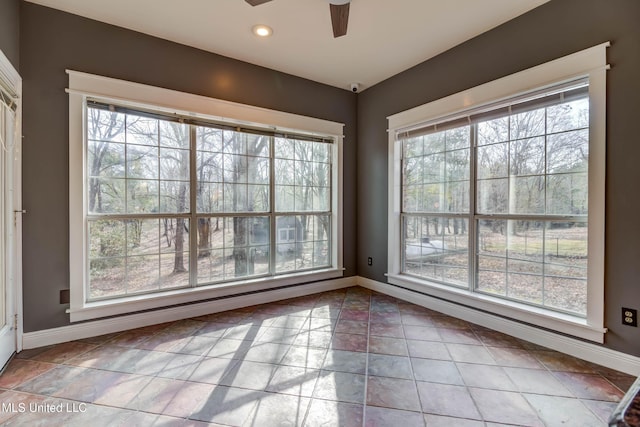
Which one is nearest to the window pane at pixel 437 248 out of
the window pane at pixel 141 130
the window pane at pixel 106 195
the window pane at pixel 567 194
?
the window pane at pixel 567 194

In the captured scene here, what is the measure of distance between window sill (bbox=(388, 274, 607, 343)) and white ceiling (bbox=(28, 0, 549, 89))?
245cm

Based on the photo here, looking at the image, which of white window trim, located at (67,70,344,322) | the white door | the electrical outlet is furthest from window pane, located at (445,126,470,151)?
the white door

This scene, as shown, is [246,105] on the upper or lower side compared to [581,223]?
upper

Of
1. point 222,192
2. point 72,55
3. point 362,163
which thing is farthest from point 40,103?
point 362,163

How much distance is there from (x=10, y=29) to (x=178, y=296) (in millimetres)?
2421

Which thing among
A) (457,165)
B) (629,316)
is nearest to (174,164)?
(457,165)

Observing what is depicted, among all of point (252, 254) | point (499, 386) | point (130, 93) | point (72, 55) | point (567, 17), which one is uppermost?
point (567, 17)

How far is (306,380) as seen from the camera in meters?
1.88

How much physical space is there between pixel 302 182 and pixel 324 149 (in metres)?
0.57

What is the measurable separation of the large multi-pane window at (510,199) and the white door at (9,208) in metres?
3.51

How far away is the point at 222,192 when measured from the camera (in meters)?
3.18

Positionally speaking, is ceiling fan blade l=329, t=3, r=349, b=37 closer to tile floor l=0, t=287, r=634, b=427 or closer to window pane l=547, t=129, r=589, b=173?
window pane l=547, t=129, r=589, b=173

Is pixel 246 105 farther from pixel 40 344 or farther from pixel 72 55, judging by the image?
pixel 40 344

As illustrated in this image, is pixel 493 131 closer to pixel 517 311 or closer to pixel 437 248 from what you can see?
pixel 437 248
